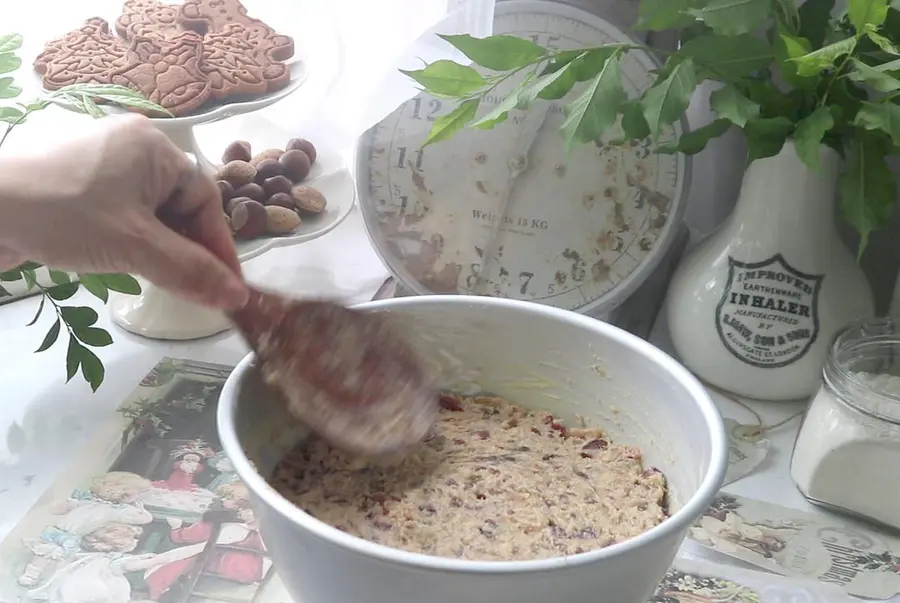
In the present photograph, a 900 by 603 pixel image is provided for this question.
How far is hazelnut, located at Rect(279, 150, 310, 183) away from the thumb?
1.06 feet

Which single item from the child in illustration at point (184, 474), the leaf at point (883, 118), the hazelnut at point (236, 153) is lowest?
the child in illustration at point (184, 474)

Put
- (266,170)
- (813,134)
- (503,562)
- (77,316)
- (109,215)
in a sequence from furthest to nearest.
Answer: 1. (266,170)
2. (77,316)
3. (813,134)
4. (109,215)
5. (503,562)

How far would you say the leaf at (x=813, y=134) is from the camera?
631mm

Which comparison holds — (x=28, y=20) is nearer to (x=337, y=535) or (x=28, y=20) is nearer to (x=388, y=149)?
(x=388, y=149)

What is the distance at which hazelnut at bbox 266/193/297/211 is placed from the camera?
818 mm

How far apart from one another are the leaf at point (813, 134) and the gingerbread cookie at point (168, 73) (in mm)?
472

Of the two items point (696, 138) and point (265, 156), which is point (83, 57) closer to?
point (265, 156)

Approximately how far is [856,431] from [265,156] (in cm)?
58

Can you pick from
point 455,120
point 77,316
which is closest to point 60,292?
point 77,316

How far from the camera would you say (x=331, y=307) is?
1.84 ft

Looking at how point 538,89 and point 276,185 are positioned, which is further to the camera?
point 276,185

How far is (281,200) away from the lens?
819 millimetres

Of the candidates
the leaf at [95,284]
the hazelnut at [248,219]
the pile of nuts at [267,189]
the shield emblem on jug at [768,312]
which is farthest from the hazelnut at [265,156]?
the shield emblem on jug at [768,312]

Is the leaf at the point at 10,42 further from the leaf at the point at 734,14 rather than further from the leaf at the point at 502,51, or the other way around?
the leaf at the point at 734,14
